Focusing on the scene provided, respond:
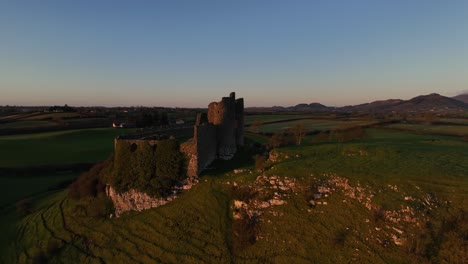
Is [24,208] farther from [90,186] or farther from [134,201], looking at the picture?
[134,201]

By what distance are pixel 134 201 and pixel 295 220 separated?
14.1 meters

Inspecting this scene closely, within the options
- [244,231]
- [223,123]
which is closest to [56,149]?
[223,123]

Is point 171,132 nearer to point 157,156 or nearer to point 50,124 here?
point 157,156

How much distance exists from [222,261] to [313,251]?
19.3ft

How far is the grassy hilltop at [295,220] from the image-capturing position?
1705 centimetres

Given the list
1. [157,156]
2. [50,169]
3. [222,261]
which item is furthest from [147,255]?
[50,169]

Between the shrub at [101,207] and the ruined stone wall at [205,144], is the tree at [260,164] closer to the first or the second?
the ruined stone wall at [205,144]

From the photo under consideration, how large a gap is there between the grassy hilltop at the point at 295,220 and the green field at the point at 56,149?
93.0 ft

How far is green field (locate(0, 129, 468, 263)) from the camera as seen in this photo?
1698 centimetres

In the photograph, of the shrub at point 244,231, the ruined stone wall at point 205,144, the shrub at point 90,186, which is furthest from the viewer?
the shrub at point 90,186

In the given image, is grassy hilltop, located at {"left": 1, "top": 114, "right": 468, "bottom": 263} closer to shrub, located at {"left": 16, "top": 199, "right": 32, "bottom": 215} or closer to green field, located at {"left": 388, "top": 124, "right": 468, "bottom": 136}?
shrub, located at {"left": 16, "top": 199, "right": 32, "bottom": 215}

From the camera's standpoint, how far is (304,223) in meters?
19.2

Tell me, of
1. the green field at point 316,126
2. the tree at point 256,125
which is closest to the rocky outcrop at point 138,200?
the tree at point 256,125

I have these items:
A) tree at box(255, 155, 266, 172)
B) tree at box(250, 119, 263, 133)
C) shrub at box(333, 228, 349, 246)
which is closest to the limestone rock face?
tree at box(255, 155, 266, 172)
